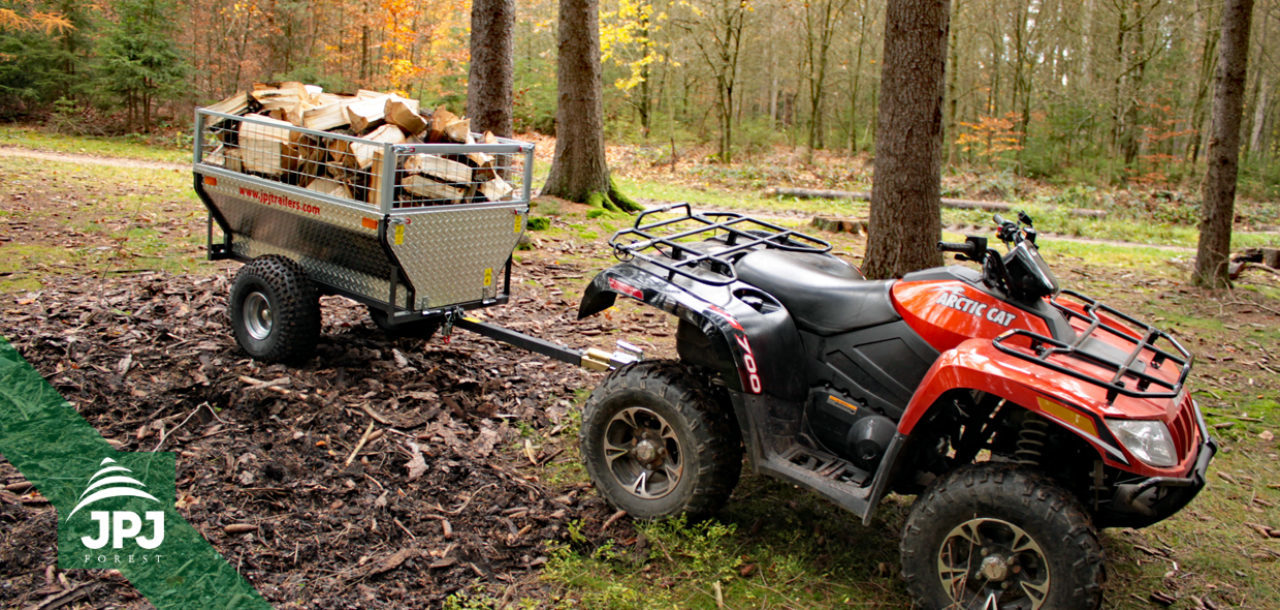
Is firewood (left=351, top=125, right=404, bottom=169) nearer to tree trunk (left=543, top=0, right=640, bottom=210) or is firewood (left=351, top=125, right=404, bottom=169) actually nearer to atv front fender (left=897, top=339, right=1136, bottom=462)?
Answer: atv front fender (left=897, top=339, right=1136, bottom=462)

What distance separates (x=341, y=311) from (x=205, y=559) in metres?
3.61

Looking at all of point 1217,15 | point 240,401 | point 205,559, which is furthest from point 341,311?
point 1217,15

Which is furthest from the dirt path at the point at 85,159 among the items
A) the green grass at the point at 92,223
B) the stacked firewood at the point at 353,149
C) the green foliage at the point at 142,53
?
the stacked firewood at the point at 353,149

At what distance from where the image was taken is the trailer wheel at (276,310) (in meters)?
5.45

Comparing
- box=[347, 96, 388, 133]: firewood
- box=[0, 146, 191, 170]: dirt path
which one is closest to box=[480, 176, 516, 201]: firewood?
box=[347, 96, 388, 133]: firewood

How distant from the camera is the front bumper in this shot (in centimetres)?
298

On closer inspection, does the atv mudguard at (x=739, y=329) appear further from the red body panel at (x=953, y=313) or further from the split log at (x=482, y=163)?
the split log at (x=482, y=163)

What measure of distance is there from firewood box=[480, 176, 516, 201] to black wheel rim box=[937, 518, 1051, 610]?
3.61 metres

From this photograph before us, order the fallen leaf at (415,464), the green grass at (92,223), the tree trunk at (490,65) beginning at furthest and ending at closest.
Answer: the tree trunk at (490,65) → the green grass at (92,223) → the fallen leaf at (415,464)

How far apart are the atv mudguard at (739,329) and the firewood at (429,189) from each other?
1.78 m

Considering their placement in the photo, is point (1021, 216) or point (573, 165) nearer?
point (1021, 216)

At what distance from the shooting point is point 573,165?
38.3ft

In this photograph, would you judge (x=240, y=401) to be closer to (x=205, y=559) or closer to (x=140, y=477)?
(x=140, y=477)

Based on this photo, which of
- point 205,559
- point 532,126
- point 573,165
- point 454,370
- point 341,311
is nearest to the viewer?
point 205,559
